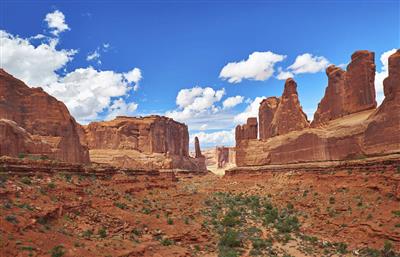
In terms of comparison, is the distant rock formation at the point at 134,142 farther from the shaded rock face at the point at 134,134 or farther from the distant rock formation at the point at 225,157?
the distant rock formation at the point at 225,157

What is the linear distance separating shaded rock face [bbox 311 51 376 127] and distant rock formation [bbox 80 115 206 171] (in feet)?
149

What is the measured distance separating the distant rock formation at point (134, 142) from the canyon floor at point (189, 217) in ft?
160

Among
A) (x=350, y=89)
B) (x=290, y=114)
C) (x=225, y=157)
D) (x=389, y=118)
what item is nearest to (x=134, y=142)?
(x=290, y=114)

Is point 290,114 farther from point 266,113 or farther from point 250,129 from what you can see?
point 266,113

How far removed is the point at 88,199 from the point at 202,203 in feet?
47.1

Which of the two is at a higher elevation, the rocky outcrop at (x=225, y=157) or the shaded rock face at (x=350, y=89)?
the shaded rock face at (x=350, y=89)

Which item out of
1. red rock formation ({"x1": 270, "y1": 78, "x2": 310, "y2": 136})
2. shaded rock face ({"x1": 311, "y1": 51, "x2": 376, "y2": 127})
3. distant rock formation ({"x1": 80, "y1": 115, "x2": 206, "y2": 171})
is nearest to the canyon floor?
shaded rock face ({"x1": 311, "y1": 51, "x2": 376, "y2": 127})

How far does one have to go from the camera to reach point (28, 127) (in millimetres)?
45500

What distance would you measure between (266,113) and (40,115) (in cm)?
4168

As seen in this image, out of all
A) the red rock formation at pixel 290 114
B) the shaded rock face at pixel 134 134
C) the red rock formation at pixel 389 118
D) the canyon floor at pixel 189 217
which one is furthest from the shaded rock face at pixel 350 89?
the shaded rock face at pixel 134 134

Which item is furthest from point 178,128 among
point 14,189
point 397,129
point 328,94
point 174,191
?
point 14,189

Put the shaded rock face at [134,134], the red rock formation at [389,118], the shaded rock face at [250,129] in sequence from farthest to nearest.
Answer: the shaded rock face at [134,134], the shaded rock face at [250,129], the red rock formation at [389,118]

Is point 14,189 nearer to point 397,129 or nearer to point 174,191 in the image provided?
point 174,191

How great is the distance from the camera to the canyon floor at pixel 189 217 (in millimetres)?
18755
